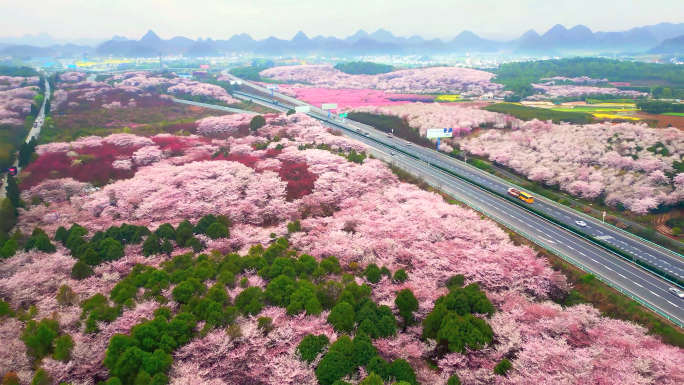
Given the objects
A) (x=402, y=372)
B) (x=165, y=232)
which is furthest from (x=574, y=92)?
(x=165, y=232)

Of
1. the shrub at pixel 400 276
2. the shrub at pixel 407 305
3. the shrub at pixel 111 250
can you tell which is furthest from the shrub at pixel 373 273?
the shrub at pixel 111 250

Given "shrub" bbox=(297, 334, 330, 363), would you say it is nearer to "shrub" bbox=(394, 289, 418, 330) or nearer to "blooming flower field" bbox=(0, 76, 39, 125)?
"shrub" bbox=(394, 289, 418, 330)

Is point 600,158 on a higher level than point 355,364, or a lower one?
higher

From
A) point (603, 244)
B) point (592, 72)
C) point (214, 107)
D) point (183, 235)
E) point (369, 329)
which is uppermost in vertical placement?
point (592, 72)

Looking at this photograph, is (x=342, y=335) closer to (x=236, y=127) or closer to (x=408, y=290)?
(x=408, y=290)

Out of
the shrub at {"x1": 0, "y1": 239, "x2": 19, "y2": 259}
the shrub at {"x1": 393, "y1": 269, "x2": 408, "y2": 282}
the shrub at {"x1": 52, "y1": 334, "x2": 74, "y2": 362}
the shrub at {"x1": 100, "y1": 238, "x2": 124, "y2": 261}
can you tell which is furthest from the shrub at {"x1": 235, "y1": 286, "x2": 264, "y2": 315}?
the shrub at {"x1": 0, "y1": 239, "x2": 19, "y2": 259}

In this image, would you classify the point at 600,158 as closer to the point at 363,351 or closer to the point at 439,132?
the point at 439,132
